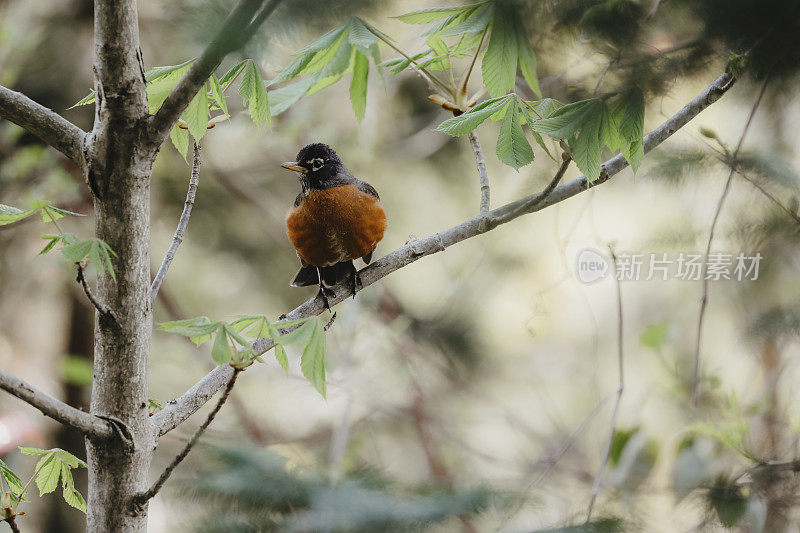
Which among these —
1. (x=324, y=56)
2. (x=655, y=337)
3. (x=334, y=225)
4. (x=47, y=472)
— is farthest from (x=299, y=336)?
(x=655, y=337)

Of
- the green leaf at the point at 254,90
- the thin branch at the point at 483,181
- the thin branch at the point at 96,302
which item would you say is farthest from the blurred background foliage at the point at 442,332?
the thin branch at the point at 96,302

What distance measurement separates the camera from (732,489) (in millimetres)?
1485

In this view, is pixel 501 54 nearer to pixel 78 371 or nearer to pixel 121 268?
pixel 121 268

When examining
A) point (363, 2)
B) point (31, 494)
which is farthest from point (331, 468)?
point (31, 494)

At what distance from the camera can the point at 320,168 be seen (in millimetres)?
1839

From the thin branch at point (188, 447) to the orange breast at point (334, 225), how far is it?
941 millimetres

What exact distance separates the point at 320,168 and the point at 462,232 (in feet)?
2.56

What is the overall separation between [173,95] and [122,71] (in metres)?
0.07

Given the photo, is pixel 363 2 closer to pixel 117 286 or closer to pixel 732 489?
pixel 117 286

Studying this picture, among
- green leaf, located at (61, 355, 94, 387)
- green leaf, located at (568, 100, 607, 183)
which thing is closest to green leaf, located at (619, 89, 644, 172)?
green leaf, located at (568, 100, 607, 183)

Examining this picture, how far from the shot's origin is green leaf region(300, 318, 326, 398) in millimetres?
820

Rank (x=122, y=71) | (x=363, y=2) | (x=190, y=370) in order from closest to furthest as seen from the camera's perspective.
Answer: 1. (x=363, y=2)
2. (x=122, y=71)
3. (x=190, y=370)

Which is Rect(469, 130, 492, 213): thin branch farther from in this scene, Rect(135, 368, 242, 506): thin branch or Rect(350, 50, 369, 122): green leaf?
Rect(135, 368, 242, 506): thin branch

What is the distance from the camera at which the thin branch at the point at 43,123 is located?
0.82 meters
